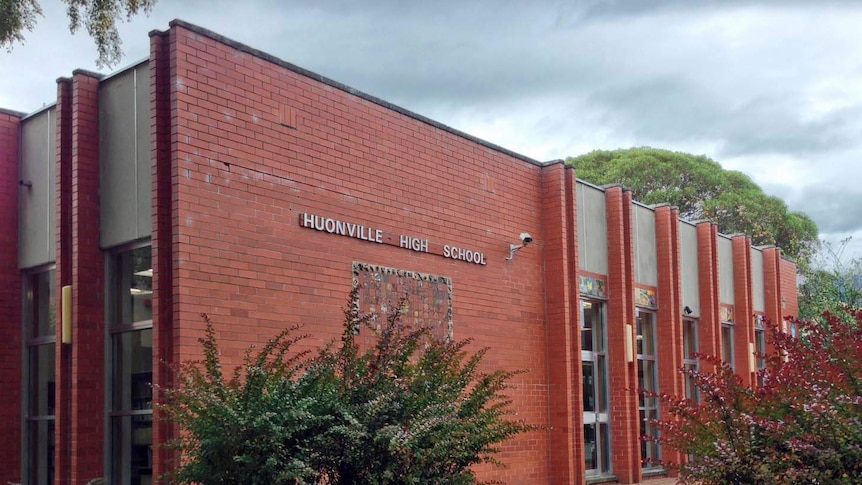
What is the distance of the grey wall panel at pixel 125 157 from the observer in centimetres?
1042

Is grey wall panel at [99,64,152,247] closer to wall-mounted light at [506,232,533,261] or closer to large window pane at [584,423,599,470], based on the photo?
wall-mounted light at [506,232,533,261]

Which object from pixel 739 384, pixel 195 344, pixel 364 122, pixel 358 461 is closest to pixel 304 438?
pixel 358 461

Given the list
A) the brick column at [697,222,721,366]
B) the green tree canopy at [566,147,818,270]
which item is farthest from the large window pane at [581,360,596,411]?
the green tree canopy at [566,147,818,270]

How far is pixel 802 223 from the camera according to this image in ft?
129

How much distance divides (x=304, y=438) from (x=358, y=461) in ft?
1.61

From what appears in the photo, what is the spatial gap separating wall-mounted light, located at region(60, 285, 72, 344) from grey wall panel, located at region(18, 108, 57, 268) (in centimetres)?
111

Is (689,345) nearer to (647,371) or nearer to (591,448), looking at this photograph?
(647,371)

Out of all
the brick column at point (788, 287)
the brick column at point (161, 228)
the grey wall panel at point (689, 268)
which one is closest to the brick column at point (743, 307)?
the grey wall panel at point (689, 268)

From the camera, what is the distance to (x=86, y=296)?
34.9 feet

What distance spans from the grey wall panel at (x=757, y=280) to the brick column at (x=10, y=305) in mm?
17778

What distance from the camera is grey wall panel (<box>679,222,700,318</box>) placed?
20.1 meters

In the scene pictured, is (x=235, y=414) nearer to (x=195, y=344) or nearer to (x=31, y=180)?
(x=195, y=344)

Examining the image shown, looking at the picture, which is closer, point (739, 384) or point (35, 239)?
point (739, 384)

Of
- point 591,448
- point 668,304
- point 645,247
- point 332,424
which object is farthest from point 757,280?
point 332,424
